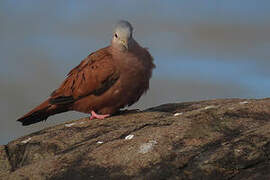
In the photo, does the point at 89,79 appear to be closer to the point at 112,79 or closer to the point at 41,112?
the point at 112,79

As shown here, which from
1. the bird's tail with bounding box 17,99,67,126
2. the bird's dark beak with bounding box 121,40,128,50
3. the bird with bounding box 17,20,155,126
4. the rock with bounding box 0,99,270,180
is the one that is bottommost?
the bird's tail with bounding box 17,99,67,126

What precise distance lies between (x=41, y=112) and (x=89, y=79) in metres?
1.40

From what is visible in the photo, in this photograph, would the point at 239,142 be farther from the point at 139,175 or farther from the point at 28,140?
the point at 28,140

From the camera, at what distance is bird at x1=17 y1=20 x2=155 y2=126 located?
706cm

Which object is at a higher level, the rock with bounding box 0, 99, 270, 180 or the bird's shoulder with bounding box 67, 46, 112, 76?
the bird's shoulder with bounding box 67, 46, 112, 76

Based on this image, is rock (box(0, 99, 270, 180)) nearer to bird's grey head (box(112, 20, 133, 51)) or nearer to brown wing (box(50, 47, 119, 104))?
brown wing (box(50, 47, 119, 104))

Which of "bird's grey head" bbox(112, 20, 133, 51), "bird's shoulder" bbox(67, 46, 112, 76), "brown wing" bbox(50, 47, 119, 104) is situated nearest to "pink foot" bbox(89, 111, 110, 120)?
"brown wing" bbox(50, 47, 119, 104)

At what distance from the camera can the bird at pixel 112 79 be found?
7059mm

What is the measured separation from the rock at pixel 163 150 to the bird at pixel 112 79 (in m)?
0.78

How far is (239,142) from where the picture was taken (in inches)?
177

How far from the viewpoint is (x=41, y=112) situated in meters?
8.07

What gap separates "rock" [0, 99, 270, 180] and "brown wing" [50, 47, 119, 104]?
96 cm

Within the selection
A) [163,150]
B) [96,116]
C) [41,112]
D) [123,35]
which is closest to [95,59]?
[123,35]

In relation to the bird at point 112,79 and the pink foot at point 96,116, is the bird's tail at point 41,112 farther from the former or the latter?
the pink foot at point 96,116
